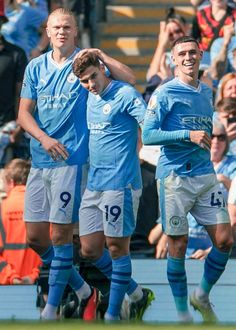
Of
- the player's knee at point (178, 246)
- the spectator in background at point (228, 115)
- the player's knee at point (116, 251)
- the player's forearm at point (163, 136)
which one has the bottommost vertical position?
the spectator in background at point (228, 115)

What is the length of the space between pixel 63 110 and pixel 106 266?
122 cm

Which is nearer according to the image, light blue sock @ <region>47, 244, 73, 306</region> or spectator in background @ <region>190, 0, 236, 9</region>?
light blue sock @ <region>47, 244, 73, 306</region>

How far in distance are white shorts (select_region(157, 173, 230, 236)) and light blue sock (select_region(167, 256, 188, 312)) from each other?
0.70 ft

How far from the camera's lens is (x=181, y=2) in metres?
21.3

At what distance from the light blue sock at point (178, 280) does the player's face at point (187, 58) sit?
1350 mm

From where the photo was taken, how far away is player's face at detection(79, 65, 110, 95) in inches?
453

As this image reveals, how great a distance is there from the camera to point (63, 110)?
11805mm

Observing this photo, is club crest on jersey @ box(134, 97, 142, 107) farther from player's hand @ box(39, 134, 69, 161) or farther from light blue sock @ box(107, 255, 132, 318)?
light blue sock @ box(107, 255, 132, 318)

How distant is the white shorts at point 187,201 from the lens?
37.4ft

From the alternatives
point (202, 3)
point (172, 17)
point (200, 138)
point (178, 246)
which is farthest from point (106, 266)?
point (202, 3)

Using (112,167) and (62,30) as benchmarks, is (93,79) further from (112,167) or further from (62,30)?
(112,167)

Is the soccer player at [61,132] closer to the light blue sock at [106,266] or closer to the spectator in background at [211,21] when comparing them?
the light blue sock at [106,266]

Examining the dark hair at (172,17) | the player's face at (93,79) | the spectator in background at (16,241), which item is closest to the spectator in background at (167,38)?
the dark hair at (172,17)

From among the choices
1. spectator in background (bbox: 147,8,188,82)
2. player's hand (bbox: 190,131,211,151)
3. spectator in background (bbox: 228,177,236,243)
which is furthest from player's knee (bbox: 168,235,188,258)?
spectator in background (bbox: 147,8,188,82)
